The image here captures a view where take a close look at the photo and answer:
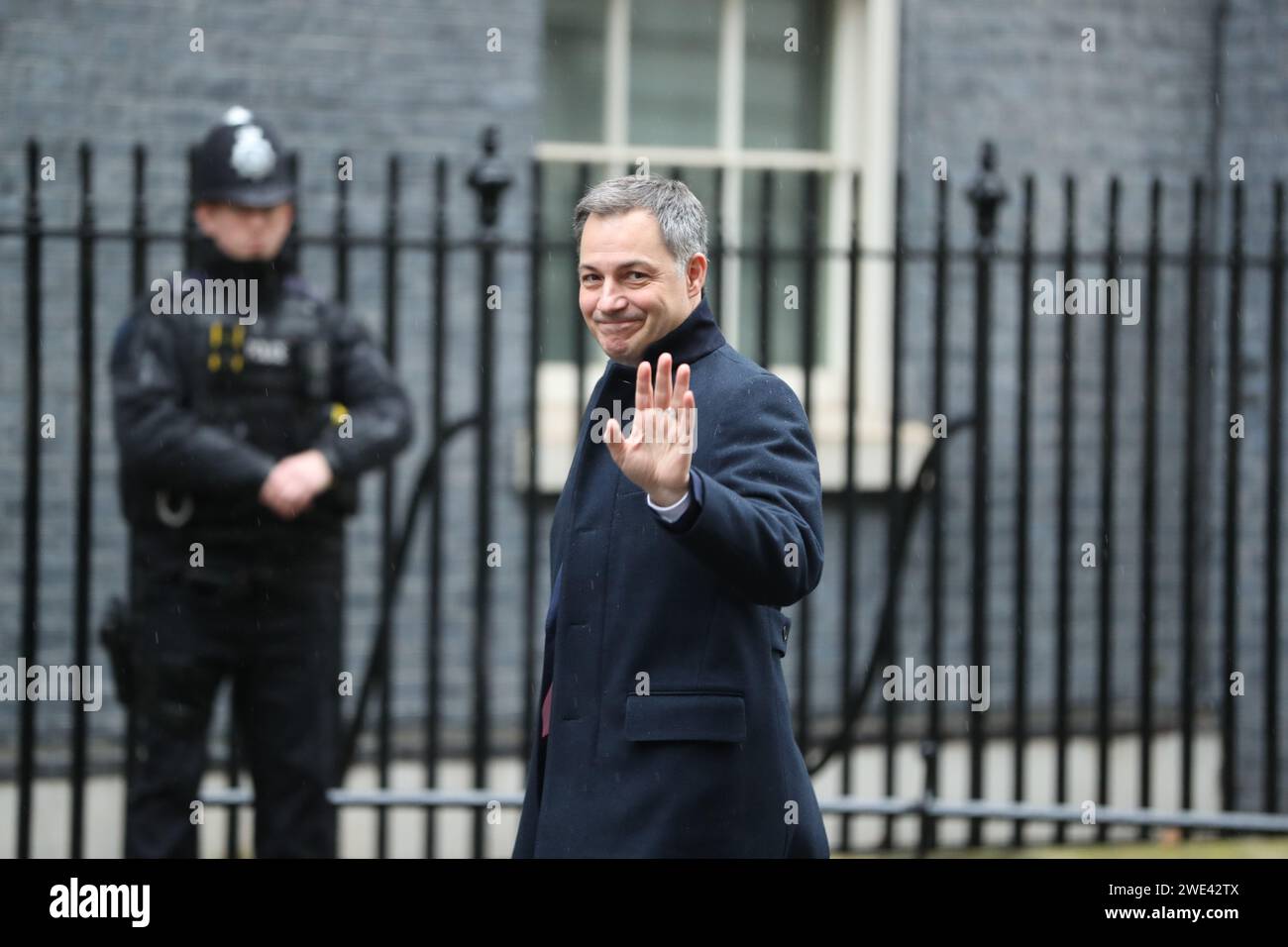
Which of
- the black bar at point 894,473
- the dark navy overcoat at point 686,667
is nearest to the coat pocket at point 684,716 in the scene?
the dark navy overcoat at point 686,667

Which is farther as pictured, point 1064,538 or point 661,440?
point 1064,538

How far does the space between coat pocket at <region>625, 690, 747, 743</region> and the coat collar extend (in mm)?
589

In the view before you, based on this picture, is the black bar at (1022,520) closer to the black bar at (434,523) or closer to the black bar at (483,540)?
the black bar at (483,540)

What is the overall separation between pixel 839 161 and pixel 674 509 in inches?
205

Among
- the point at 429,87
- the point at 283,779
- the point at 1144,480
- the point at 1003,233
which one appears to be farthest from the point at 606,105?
the point at 283,779

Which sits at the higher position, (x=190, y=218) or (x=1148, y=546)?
(x=190, y=218)

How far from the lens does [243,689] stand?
4641 millimetres

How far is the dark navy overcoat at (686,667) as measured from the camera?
2857mm

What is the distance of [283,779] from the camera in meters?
4.64

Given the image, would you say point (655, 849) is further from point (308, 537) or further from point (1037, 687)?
point (1037, 687)

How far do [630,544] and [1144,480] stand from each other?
3324 mm

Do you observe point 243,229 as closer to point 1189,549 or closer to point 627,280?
point 627,280

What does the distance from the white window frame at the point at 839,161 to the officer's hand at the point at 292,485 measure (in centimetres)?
266

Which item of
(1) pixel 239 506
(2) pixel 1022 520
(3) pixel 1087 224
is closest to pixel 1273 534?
(2) pixel 1022 520
